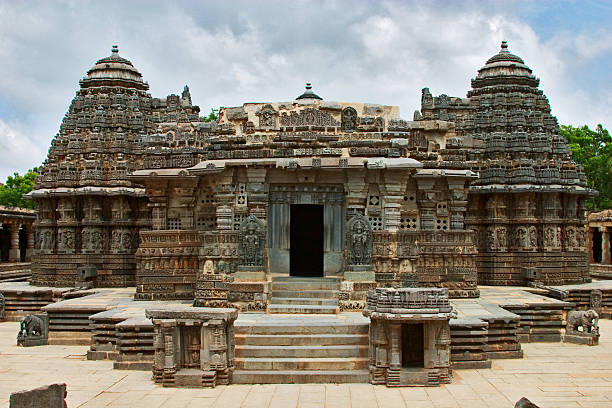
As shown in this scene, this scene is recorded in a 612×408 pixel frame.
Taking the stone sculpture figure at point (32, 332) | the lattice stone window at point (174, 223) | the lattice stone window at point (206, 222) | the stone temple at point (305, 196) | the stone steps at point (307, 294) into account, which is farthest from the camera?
the lattice stone window at point (174, 223)

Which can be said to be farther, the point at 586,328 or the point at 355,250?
the point at 586,328

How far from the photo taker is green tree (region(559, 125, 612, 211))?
3456cm

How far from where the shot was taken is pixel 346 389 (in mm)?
9500

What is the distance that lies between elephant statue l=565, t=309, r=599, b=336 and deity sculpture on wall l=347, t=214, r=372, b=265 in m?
4.79

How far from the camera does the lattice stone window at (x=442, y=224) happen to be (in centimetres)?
1570

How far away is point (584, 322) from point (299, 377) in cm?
699

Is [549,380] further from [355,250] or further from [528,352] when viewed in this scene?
[355,250]

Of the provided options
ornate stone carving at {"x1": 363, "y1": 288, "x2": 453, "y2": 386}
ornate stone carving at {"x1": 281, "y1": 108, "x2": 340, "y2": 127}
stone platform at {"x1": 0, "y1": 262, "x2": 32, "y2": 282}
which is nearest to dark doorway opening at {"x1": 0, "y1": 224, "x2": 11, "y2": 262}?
stone platform at {"x1": 0, "y1": 262, "x2": 32, "y2": 282}

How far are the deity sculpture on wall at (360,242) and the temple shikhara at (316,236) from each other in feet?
0.10

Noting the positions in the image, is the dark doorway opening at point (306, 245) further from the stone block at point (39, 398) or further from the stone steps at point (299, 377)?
the stone block at point (39, 398)

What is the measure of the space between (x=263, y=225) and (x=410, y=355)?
14.0ft

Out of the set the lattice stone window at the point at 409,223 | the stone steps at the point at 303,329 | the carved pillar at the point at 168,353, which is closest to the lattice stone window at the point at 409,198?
the lattice stone window at the point at 409,223

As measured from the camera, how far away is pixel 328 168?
1287cm

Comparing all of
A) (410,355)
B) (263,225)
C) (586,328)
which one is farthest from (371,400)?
(586,328)
